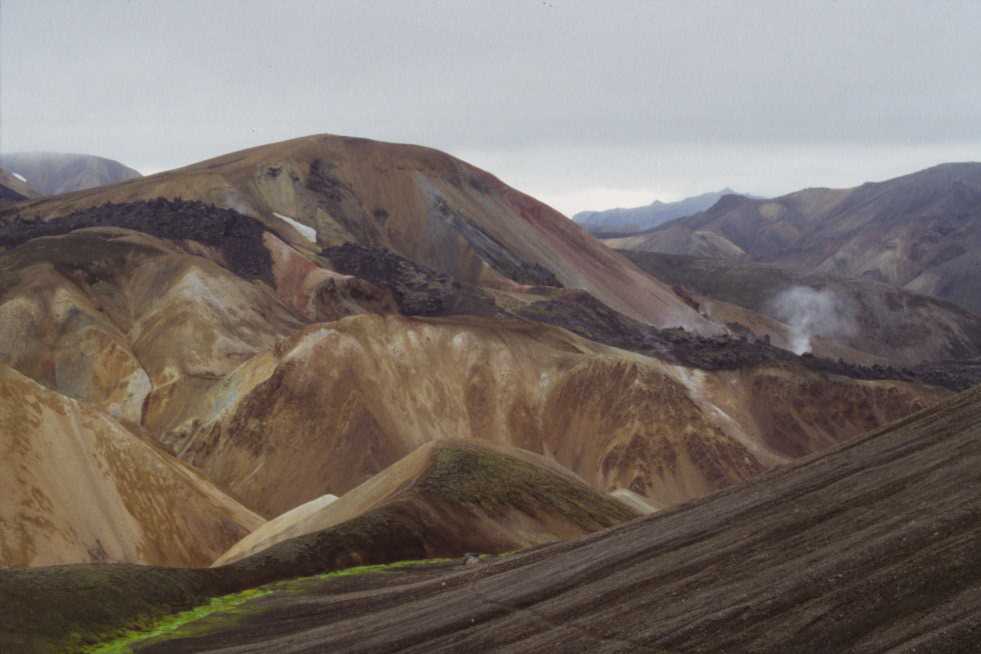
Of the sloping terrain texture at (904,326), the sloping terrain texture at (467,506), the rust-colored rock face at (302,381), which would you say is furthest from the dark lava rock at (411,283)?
the sloping terrain texture at (904,326)

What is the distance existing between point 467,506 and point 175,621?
1741 cm

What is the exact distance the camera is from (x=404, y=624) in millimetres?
24578

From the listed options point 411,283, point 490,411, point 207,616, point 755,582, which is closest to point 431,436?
point 490,411

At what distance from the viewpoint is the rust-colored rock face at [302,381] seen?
5894 cm

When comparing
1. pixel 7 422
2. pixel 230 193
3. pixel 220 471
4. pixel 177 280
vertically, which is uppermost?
pixel 230 193

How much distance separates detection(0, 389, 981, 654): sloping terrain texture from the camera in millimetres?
17281

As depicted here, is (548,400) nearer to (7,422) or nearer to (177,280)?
(177,280)

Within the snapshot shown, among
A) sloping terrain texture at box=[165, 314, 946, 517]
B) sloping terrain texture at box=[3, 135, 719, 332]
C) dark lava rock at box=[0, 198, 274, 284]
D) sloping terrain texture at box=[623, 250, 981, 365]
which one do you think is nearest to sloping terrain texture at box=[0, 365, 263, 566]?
sloping terrain texture at box=[165, 314, 946, 517]

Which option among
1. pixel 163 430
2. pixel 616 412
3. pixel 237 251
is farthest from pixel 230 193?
pixel 616 412

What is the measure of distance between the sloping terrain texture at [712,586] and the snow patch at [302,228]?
333ft

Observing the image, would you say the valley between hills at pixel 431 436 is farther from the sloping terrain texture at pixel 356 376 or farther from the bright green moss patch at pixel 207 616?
the sloping terrain texture at pixel 356 376

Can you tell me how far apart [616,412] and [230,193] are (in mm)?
63343

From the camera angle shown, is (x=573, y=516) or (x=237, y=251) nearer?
(x=573, y=516)

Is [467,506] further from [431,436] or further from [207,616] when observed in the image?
[431,436]
